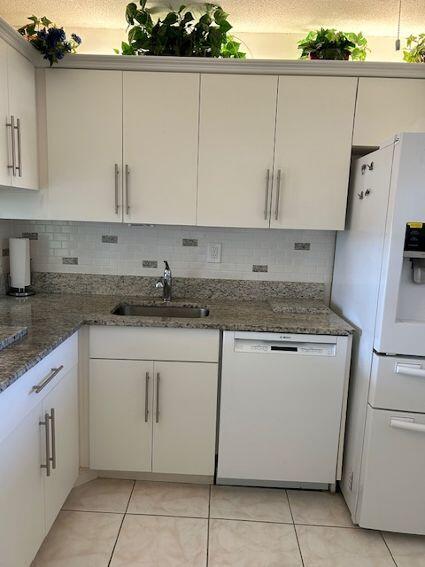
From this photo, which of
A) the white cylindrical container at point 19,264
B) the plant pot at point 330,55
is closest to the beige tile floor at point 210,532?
the white cylindrical container at point 19,264

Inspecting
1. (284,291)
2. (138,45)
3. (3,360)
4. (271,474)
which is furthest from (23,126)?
(271,474)

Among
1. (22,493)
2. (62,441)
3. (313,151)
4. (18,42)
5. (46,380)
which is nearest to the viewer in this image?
(22,493)

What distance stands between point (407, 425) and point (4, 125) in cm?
225

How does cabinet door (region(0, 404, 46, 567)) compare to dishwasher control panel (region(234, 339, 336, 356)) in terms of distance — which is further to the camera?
dishwasher control panel (region(234, 339, 336, 356))

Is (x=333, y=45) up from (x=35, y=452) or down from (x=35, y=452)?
up

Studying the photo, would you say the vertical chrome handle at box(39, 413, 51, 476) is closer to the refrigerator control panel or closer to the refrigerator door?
the refrigerator door

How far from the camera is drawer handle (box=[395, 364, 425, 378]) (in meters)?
1.63

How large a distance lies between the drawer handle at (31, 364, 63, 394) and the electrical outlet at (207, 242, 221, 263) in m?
1.15

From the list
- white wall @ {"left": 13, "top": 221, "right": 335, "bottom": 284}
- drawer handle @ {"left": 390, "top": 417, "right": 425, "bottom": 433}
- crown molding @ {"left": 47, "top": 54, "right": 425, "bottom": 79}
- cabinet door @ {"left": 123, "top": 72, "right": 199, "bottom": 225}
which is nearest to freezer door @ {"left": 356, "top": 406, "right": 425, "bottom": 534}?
drawer handle @ {"left": 390, "top": 417, "right": 425, "bottom": 433}

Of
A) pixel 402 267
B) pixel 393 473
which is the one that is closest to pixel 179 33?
pixel 402 267

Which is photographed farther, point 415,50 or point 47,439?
point 415,50

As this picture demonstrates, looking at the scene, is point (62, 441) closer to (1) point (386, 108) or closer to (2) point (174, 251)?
(2) point (174, 251)

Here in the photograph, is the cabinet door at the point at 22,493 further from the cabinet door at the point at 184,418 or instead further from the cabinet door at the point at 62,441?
the cabinet door at the point at 184,418

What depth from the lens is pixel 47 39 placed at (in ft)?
6.22
